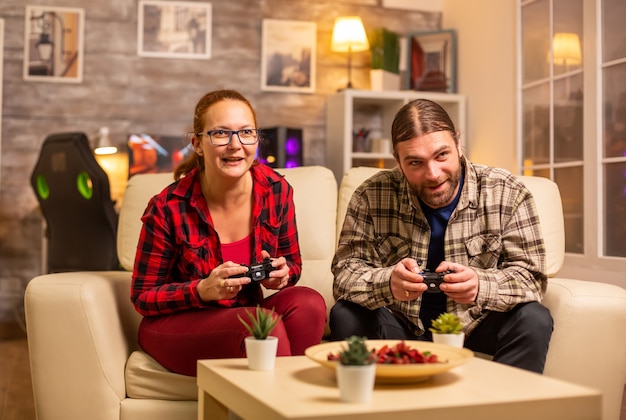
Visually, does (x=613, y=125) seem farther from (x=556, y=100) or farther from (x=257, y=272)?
(x=257, y=272)

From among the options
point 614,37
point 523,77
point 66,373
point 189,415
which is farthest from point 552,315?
point 523,77

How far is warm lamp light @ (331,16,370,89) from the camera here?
4910 millimetres

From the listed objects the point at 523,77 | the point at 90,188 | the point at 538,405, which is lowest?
the point at 538,405

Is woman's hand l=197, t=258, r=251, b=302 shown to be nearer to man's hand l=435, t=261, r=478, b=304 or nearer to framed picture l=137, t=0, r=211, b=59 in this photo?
man's hand l=435, t=261, r=478, b=304

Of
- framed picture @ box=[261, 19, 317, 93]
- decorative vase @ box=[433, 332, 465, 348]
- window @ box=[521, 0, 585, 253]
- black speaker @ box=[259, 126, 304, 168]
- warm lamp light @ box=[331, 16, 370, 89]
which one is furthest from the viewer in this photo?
framed picture @ box=[261, 19, 317, 93]

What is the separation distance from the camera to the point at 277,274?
1936 mm

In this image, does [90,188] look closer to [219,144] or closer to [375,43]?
[219,144]

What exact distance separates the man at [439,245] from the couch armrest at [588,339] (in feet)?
0.25

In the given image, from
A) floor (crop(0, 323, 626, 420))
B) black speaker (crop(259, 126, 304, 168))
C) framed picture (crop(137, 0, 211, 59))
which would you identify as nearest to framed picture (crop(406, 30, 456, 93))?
black speaker (crop(259, 126, 304, 168))

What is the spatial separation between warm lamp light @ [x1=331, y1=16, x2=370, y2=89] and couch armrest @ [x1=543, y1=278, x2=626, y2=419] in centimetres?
323

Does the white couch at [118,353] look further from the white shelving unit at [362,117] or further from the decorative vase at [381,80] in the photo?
the decorative vase at [381,80]

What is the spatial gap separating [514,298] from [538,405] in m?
0.72

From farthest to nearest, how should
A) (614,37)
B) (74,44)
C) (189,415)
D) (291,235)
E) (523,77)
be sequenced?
(74,44), (523,77), (614,37), (291,235), (189,415)

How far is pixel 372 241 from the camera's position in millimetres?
2160
